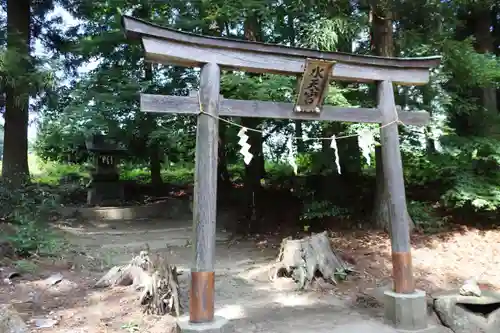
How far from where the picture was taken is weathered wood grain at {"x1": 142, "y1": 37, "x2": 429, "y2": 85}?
162 inches

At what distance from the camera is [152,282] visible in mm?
5000

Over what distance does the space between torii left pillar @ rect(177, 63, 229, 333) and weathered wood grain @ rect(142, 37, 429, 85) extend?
16 centimetres

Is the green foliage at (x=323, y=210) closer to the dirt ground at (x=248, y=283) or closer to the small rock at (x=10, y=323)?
the dirt ground at (x=248, y=283)

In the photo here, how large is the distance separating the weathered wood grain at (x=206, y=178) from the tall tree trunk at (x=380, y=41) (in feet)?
15.6

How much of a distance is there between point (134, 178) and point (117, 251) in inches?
418

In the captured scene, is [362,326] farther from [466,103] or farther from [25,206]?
[25,206]

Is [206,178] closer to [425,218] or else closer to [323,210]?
[323,210]

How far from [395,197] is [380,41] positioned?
4.46m

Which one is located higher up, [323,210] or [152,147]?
[152,147]

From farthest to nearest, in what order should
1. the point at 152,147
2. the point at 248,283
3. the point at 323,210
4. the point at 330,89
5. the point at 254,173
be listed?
1. the point at 152,147
2. the point at 254,173
3. the point at 323,210
4. the point at 330,89
5. the point at 248,283

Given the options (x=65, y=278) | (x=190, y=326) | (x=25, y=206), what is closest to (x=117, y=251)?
(x=65, y=278)

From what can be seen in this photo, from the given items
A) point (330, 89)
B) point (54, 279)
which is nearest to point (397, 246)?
point (330, 89)

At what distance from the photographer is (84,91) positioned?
32.1 feet

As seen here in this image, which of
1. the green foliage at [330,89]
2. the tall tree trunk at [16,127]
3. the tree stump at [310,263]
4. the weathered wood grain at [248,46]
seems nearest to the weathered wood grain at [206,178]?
the weathered wood grain at [248,46]
